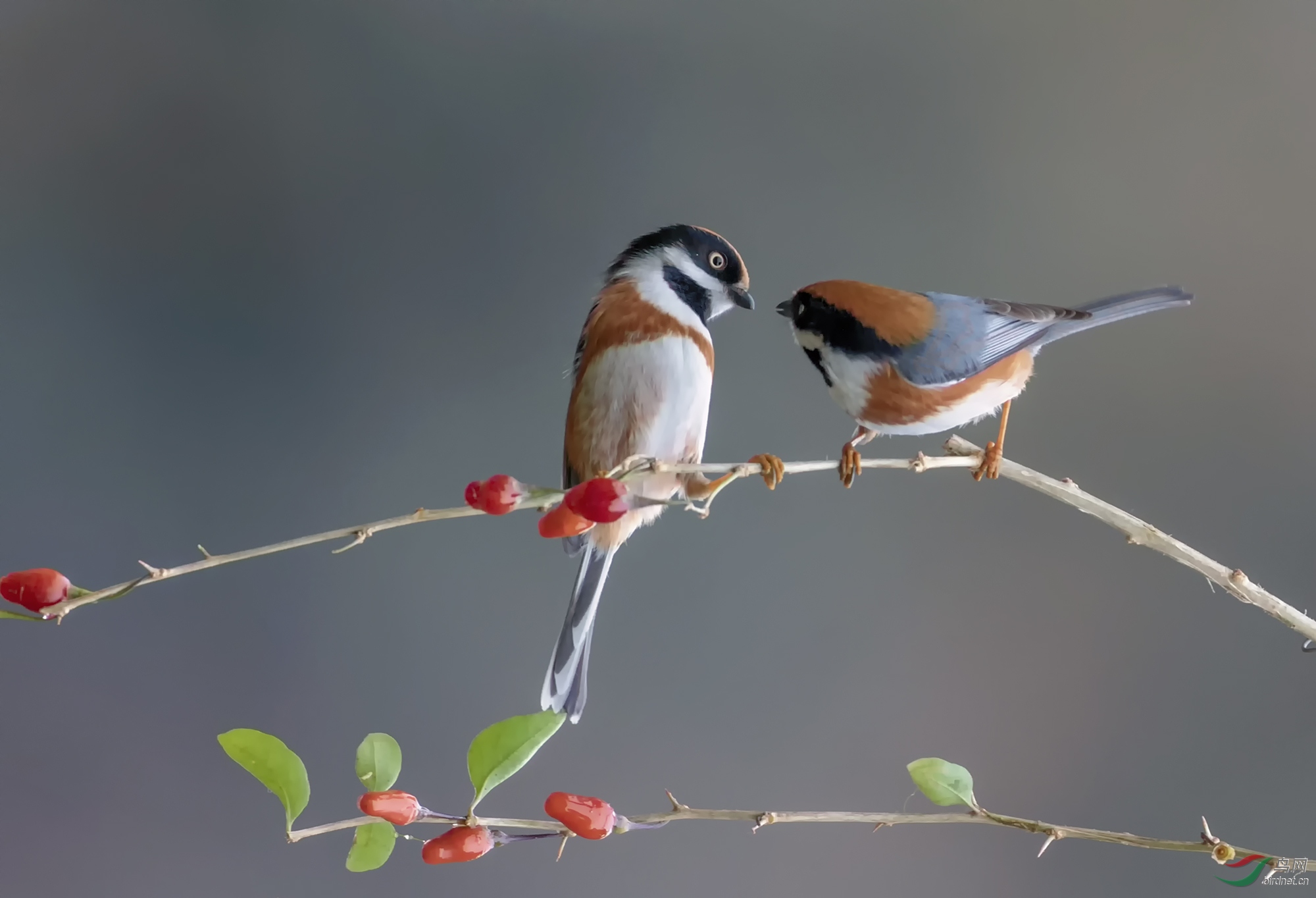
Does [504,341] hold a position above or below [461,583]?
above

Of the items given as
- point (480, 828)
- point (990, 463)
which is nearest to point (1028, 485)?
Result: point (990, 463)

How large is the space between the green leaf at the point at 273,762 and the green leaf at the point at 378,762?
5 cm

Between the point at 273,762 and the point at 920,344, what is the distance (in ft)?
2.39

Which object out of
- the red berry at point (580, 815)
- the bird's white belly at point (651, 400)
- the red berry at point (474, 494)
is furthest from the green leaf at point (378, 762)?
the bird's white belly at point (651, 400)

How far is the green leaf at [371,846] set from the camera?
77 cm

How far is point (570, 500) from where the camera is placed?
70cm

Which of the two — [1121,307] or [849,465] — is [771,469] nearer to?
[849,465]

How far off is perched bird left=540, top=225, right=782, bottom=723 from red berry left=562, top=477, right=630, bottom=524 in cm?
19

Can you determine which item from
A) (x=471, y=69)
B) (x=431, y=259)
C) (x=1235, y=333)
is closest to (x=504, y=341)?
(x=431, y=259)

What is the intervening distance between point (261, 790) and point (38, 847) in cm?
31

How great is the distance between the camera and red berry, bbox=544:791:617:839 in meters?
0.78

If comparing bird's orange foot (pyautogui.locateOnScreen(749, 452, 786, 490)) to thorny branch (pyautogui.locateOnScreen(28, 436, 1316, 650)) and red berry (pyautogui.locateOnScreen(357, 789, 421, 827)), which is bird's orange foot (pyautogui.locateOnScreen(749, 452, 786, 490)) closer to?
thorny branch (pyautogui.locateOnScreen(28, 436, 1316, 650))

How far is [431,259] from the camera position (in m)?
1.43

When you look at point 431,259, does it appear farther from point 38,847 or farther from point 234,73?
point 38,847
